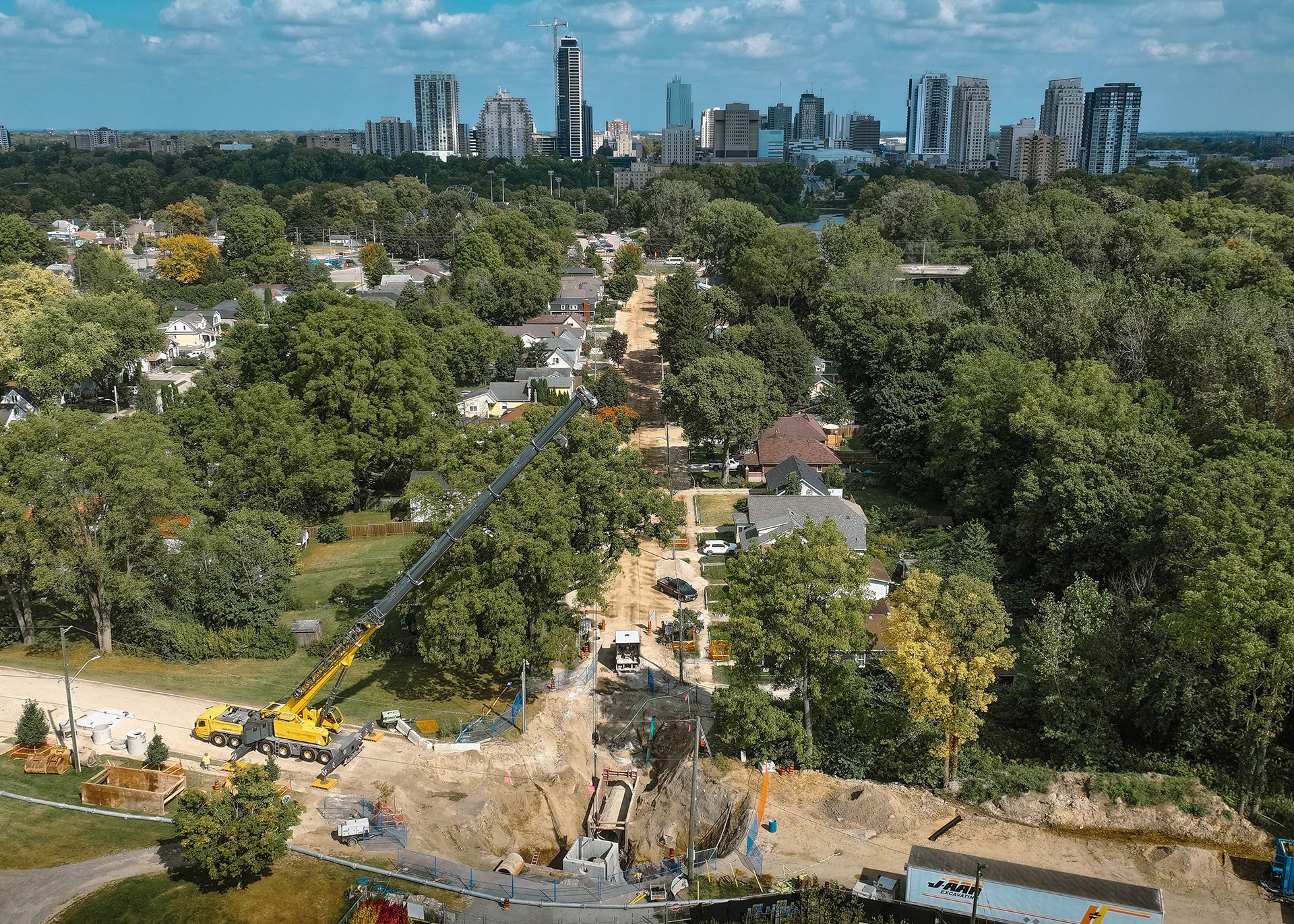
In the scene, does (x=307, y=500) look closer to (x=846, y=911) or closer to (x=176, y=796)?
→ (x=176, y=796)

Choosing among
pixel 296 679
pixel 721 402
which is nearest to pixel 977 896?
pixel 296 679

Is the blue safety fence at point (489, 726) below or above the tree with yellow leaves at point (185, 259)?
below

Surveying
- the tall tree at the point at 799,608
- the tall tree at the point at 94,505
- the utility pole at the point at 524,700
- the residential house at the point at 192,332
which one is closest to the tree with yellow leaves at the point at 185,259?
the residential house at the point at 192,332

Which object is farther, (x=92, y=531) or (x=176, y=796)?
(x=92, y=531)

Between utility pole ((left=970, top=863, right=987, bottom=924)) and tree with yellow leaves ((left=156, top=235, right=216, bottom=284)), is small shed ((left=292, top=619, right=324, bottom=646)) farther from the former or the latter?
tree with yellow leaves ((left=156, top=235, right=216, bottom=284))

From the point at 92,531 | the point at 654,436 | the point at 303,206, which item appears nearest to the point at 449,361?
the point at 654,436

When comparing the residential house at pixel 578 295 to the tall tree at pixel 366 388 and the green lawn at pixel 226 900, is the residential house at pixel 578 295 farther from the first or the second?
the green lawn at pixel 226 900
